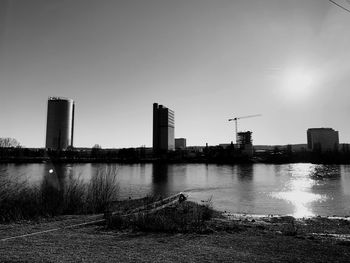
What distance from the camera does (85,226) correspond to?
1625cm

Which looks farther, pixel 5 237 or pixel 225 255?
pixel 5 237

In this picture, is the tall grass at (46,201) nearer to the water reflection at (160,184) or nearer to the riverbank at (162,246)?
the riverbank at (162,246)

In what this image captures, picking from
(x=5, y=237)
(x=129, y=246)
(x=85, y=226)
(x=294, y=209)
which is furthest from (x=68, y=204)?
(x=294, y=209)

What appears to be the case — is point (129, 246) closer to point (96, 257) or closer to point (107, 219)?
point (96, 257)

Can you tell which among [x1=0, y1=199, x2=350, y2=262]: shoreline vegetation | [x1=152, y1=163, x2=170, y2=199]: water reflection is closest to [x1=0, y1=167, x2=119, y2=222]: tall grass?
[x1=0, y1=199, x2=350, y2=262]: shoreline vegetation

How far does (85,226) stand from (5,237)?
414cm

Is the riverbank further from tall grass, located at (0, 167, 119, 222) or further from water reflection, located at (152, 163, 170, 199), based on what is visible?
water reflection, located at (152, 163, 170, 199)

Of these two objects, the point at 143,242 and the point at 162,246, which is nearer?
the point at 162,246

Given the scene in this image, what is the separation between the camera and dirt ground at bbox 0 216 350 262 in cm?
993

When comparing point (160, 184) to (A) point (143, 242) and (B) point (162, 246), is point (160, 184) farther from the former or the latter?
(B) point (162, 246)

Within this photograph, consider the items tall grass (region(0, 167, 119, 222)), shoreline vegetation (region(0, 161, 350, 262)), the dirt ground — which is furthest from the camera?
tall grass (region(0, 167, 119, 222))

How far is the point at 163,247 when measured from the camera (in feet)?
37.7

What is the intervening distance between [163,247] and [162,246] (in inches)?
7.4

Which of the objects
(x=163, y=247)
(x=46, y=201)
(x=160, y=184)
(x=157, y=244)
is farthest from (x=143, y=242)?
(x=160, y=184)
